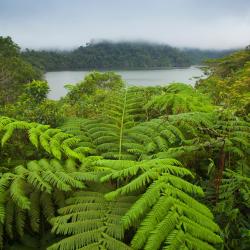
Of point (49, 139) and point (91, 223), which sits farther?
point (49, 139)

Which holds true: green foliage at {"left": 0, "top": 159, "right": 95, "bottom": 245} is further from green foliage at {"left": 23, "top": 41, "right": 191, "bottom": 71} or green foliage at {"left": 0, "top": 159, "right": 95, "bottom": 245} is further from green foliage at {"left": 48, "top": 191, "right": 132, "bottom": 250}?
green foliage at {"left": 23, "top": 41, "right": 191, "bottom": 71}

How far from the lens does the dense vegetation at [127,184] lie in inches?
92.4

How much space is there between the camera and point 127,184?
8.79ft

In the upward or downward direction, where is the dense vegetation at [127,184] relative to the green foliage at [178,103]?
downward

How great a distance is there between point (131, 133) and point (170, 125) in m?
0.42

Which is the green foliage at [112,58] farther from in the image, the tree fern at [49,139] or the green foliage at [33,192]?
the green foliage at [33,192]

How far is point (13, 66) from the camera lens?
4062 cm

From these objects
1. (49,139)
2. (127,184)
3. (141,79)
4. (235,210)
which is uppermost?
(49,139)

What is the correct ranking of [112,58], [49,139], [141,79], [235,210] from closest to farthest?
1. [235,210]
2. [49,139]
3. [141,79]
4. [112,58]

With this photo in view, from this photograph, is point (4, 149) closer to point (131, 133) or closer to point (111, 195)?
point (131, 133)

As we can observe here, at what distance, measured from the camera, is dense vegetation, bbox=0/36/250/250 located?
2348 millimetres

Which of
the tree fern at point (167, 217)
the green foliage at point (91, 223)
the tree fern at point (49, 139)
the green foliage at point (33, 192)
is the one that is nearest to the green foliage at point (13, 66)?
the tree fern at point (49, 139)

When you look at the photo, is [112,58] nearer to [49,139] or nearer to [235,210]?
[49,139]

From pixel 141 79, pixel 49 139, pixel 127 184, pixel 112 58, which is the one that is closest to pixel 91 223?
pixel 127 184
